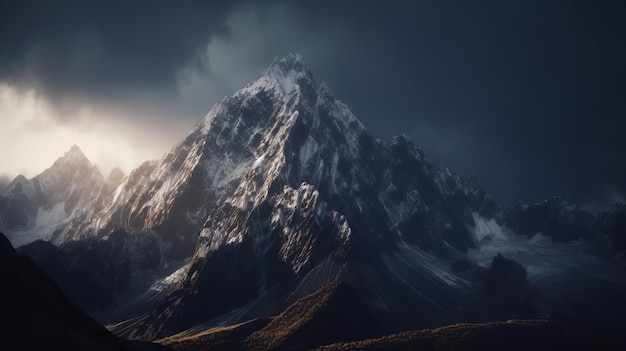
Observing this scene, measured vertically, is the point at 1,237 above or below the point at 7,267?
above

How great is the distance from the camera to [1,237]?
10019cm

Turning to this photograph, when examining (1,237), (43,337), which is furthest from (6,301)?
(1,237)

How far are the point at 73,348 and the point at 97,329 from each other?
81.0ft

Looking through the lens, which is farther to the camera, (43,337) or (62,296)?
(62,296)

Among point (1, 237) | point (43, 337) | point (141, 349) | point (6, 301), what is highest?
point (1, 237)

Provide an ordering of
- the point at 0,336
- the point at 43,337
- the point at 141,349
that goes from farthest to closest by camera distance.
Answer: the point at 141,349, the point at 43,337, the point at 0,336

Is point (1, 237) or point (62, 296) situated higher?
point (1, 237)

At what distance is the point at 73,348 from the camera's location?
277ft

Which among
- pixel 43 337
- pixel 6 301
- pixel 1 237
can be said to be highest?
pixel 1 237

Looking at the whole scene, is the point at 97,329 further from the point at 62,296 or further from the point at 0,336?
the point at 0,336

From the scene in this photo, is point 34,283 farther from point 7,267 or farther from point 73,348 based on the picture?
point 73,348

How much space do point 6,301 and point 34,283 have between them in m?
12.6

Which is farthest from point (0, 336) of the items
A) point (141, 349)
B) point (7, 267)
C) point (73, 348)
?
point (141, 349)

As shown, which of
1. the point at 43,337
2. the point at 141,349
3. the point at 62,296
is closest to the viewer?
the point at 43,337
